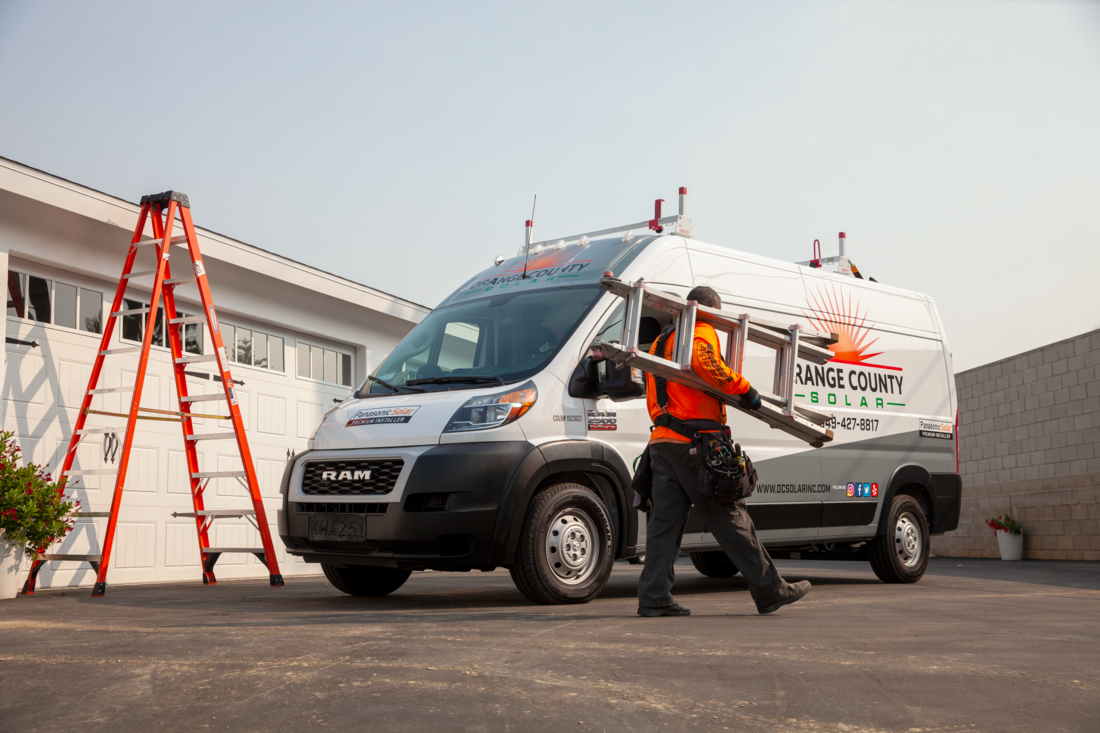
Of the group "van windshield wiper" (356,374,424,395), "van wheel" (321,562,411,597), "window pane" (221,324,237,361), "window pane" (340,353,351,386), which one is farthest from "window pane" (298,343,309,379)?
"van windshield wiper" (356,374,424,395)

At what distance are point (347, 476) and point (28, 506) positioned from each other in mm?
2919

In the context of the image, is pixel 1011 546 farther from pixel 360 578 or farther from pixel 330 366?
pixel 360 578

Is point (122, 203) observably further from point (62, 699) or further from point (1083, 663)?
point (1083, 663)

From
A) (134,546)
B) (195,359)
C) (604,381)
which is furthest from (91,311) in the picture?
(604,381)

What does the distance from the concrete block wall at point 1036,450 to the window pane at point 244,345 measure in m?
11.0

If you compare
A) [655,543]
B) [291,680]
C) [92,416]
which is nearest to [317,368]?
[92,416]

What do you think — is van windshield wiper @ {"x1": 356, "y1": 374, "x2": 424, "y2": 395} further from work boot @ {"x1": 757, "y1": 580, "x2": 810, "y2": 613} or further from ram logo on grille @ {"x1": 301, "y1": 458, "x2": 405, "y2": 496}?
work boot @ {"x1": 757, "y1": 580, "x2": 810, "y2": 613}

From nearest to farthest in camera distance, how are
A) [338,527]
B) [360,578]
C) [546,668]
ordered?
1. [546,668]
2. [338,527]
3. [360,578]

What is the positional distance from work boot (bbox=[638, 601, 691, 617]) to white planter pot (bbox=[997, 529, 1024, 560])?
11644 mm

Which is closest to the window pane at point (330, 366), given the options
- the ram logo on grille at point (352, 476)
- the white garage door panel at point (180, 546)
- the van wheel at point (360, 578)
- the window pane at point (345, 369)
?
the window pane at point (345, 369)

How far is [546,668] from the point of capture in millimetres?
3887

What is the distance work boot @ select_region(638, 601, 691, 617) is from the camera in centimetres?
582

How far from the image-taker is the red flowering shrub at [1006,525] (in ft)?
52.0

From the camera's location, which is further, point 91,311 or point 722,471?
point 91,311
